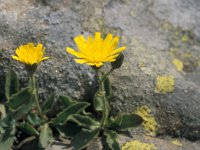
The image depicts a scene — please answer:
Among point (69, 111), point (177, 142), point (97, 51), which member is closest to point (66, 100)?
point (69, 111)

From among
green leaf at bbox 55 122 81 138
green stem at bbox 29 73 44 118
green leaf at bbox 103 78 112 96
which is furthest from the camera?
green leaf at bbox 103 78 112 96

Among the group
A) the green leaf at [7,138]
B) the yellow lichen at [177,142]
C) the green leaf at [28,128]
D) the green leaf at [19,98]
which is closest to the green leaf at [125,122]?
the yellow lichen at [177,142]

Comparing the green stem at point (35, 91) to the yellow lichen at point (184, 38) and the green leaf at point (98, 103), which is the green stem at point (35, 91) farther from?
the yellow lichen at point (184, 38)

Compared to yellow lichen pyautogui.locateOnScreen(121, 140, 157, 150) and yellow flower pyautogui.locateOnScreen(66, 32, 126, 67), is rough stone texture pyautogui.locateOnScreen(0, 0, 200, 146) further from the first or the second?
yellow flower pyautogui.locateOnScreen(66, 32, 126, 67)

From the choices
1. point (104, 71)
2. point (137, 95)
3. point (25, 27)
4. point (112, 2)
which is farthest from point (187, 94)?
point (25, 27)

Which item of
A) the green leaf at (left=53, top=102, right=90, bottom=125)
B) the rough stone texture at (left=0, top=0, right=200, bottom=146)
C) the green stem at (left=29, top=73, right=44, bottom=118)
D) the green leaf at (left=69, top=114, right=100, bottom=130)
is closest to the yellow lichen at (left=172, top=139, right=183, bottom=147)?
the rough stone texture at (left=0, top=0, right=200, bottom=146)

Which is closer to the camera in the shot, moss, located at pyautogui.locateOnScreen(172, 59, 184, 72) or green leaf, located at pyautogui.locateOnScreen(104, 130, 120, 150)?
green leaf, located at pyautogui.locateOnScreen(104, 130, 120, 150)
